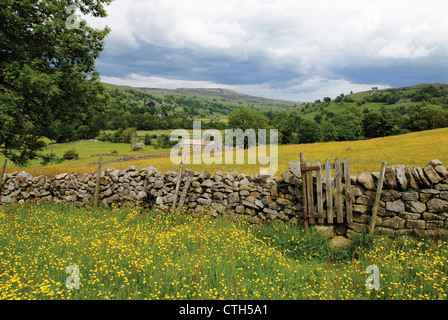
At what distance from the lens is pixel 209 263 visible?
5.91 metres

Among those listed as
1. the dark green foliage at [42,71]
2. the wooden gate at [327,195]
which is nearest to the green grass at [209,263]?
the wooden gate at [327,195]

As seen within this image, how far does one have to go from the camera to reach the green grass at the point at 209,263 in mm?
4828

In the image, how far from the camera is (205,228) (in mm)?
8266

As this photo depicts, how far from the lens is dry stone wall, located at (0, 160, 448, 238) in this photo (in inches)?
292

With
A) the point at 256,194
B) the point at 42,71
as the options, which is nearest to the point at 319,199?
the point at 256,194

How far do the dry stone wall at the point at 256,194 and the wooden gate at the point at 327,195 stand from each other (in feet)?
1.12

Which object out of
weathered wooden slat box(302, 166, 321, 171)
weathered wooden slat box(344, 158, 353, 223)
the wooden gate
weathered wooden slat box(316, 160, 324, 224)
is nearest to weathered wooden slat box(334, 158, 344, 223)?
the wooden gate

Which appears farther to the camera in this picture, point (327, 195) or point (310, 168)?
point (310, 168)

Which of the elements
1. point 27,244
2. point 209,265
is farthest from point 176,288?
point 27,244

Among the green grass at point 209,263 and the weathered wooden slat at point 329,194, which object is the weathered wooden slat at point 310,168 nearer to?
the weathered wooden slat at point 329,194

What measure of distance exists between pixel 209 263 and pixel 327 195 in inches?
167

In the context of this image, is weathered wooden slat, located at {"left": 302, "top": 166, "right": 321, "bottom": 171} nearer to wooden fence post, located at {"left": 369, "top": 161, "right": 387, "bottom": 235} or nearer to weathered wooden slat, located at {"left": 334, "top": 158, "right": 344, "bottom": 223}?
weathered wooden slat, located at {"left": 334, "top": 158, "right": 344, "bottom": 223}

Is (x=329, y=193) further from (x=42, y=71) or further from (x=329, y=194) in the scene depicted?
(x=42, y=71)

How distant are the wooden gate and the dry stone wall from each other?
34 cm
